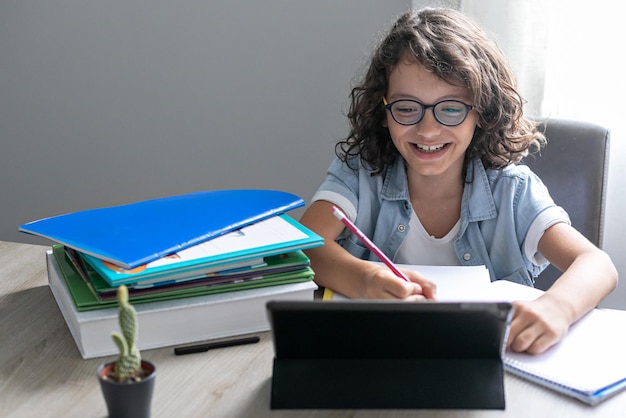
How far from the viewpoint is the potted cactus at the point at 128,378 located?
0.80 m

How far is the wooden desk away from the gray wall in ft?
4.50

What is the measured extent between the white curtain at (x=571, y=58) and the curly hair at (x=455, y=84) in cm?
40

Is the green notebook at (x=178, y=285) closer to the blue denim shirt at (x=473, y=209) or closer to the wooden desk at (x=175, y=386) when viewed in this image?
the wooden desk at (x=175, y=386)

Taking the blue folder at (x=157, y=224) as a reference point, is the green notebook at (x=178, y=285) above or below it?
below

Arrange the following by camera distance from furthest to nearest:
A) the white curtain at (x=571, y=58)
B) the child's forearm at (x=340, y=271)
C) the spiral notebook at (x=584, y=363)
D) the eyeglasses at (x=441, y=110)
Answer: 1. the white curtain at (x=571, y=58)
2. the eyeglasses at (x=441, y=110)
3. the child's forearm at (x=340, y=271)
4. the spiral notebook at (x=584, y=363)

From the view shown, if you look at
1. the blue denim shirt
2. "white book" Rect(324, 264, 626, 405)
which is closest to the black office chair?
the blue denim shirt

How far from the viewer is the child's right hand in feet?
3.61

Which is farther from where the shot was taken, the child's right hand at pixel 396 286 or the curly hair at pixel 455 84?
the curly hair at pixel 455 84

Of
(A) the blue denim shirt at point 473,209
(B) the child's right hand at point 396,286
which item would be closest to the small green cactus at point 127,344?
(B) the child's right hand at point 396,286

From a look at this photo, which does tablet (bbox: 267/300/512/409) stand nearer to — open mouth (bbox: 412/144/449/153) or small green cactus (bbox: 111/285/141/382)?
small green cactus (bbox: 111/285/141/382)

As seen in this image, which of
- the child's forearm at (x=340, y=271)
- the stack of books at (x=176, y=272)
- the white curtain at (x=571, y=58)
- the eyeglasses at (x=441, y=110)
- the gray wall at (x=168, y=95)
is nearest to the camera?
the stack of books at (x=176, y=272)

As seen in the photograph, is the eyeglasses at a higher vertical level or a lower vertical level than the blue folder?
higher

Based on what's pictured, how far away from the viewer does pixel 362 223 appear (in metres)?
1.56

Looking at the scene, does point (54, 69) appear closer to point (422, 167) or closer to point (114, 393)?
point (422, 167)
